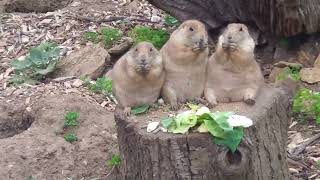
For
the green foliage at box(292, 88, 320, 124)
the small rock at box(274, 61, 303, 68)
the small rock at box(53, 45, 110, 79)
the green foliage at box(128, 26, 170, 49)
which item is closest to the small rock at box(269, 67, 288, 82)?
the small rock at box(274, 61, 303, 68)

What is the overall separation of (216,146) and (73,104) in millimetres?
2814

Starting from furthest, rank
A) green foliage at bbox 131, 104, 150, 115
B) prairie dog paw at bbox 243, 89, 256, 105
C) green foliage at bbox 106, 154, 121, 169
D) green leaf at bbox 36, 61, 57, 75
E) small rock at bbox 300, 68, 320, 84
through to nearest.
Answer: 1. green leaf at bbox 36, 61, 57, 75
2. small rock at bbox 300, 68, 320, 84
3. green foliage at bbox 106, 154, 121, 169
4. green foliage at bbox 131, 104, 150, 115
5. prairie dog paw at bbox 243, 89, 256, 105

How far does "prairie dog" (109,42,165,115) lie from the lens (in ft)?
17.0

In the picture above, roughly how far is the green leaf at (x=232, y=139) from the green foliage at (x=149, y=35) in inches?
149

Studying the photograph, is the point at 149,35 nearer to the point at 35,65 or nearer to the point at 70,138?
the point at 35,65

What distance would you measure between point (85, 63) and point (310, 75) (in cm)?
252

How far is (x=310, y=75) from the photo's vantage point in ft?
25.3

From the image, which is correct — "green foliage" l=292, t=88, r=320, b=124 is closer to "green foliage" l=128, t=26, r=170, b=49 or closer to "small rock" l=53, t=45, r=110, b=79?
"green foliage" l=128, t=26, r=170, b=49

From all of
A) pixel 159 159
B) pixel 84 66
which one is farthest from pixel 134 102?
pixel 84 66

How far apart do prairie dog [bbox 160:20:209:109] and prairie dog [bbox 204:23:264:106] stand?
79 mm

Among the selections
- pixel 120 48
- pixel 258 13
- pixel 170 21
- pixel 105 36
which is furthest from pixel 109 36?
pixel 258 13

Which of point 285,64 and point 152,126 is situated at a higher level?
point 152,126

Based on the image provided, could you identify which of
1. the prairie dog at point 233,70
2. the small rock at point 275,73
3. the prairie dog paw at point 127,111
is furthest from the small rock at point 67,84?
the prairie dog at point 233,70

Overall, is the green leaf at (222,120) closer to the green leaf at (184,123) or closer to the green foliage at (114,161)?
the green leaf at (184,123)
